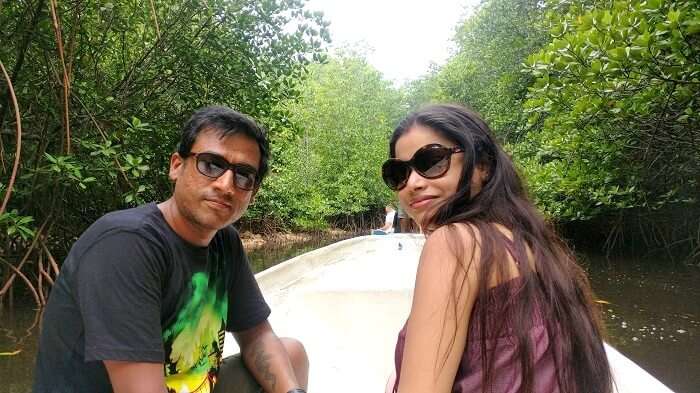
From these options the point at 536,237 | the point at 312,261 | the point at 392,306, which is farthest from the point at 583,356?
the point at 312,261

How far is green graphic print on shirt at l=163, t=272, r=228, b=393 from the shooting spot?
4.19 feet

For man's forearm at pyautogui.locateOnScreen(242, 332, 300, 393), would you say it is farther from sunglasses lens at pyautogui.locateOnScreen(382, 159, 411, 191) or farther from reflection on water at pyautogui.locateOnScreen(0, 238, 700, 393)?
reflection on water at pyautogui.locateOnScreen(0, 238, 700, 393)

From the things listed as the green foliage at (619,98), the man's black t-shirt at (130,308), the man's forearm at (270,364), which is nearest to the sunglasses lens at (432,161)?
the man's black t-shirt at (130,308)

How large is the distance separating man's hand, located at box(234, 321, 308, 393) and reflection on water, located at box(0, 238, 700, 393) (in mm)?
2525

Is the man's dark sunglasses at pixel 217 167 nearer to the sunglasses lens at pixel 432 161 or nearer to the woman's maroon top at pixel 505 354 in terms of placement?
the sunglasses lens at pixel 432 161

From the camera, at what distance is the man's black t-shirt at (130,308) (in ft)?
3.46

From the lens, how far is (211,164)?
1374 mm

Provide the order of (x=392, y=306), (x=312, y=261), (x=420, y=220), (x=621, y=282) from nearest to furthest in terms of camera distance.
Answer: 1. (x=420, y=220)
2. (x=392, y=306)
3. (x=312, y=261)
4. (x=621, y=282)

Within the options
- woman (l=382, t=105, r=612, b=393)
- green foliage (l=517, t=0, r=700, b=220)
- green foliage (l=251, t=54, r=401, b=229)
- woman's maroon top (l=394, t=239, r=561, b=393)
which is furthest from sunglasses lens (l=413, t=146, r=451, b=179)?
green foliage (l=251, t=54, r=401, b=229)

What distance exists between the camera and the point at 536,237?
95 centimetres

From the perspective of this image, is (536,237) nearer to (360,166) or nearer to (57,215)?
(57,215)

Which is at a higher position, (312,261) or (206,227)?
(206,227)

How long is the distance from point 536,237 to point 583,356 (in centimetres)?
24

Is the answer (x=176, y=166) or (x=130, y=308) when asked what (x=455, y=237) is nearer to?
(x=130, y=308)
